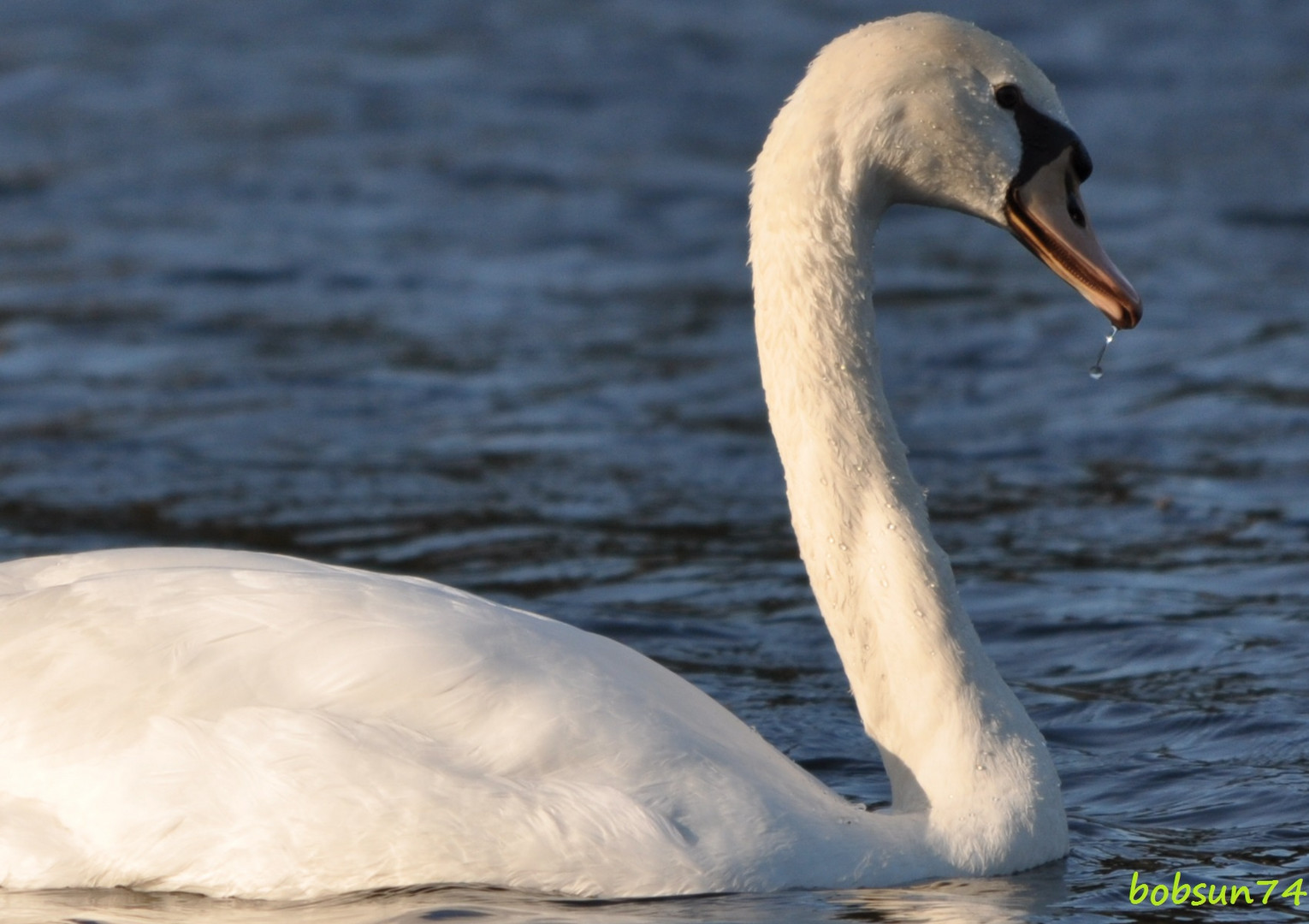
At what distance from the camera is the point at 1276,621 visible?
7.23m

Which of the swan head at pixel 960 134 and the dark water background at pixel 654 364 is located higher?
the swan head at pixel 960 134

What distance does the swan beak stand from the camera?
527 cm

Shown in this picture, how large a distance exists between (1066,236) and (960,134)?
391 millimetres

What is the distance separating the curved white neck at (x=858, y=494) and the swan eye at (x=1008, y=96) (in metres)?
0.34

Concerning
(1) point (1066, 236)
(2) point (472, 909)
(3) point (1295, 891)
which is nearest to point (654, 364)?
(1) point (1066, 236)

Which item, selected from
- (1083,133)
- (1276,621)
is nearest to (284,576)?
(1276,621)

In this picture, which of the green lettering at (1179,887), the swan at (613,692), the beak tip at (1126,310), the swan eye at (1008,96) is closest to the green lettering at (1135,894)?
the green lettering at (1179,887)

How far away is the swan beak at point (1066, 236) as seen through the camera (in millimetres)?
5273

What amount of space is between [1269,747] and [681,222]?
9.96 meters

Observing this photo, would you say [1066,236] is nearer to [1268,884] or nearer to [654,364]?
[1268,884]

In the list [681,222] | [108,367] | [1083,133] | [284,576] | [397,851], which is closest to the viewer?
[397,851]

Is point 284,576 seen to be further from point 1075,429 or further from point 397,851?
point 1075,429

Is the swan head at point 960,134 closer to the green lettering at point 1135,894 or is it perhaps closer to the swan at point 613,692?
the swan at point 613,692

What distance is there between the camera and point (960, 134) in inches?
203
